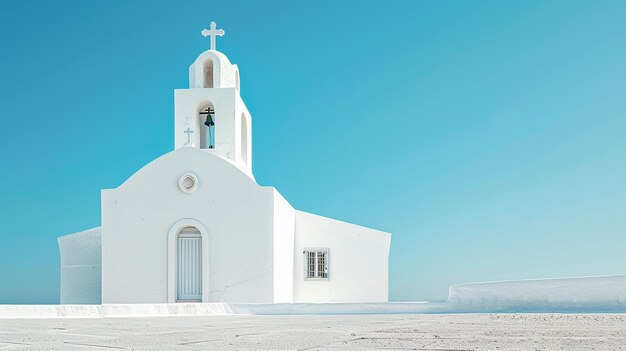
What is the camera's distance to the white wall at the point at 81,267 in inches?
918

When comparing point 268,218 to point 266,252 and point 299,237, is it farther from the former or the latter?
point 299,237

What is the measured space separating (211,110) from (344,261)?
6.97m

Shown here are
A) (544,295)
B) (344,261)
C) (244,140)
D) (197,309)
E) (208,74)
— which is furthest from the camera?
(244,140)

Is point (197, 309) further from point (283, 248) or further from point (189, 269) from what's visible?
point (283, 248)

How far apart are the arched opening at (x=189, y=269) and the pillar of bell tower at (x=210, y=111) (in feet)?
11.0

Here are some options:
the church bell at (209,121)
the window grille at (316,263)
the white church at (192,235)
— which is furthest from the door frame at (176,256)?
the window grille at (316,263)

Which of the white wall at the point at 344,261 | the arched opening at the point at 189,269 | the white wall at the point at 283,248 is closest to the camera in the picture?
the arched opening at the point at 189,269

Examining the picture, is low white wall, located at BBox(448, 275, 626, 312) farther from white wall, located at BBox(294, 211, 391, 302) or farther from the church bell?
the church bell

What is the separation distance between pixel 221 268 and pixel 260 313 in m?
4.06

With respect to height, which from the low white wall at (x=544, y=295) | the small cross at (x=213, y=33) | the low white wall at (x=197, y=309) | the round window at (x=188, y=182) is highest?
the small cross at (x=213, y=33)

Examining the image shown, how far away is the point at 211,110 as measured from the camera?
23406mm

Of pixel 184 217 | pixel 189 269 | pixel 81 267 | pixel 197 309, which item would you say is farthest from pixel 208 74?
pixel 197 309

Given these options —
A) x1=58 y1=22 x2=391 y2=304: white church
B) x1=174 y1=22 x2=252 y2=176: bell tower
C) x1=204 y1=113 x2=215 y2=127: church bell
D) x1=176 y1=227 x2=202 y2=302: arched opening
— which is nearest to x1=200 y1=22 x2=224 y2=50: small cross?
x1=174 y1=22 x2=252 y2=176: bell tower

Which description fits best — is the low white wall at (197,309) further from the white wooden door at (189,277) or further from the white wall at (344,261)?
the white wall at (344,261)
